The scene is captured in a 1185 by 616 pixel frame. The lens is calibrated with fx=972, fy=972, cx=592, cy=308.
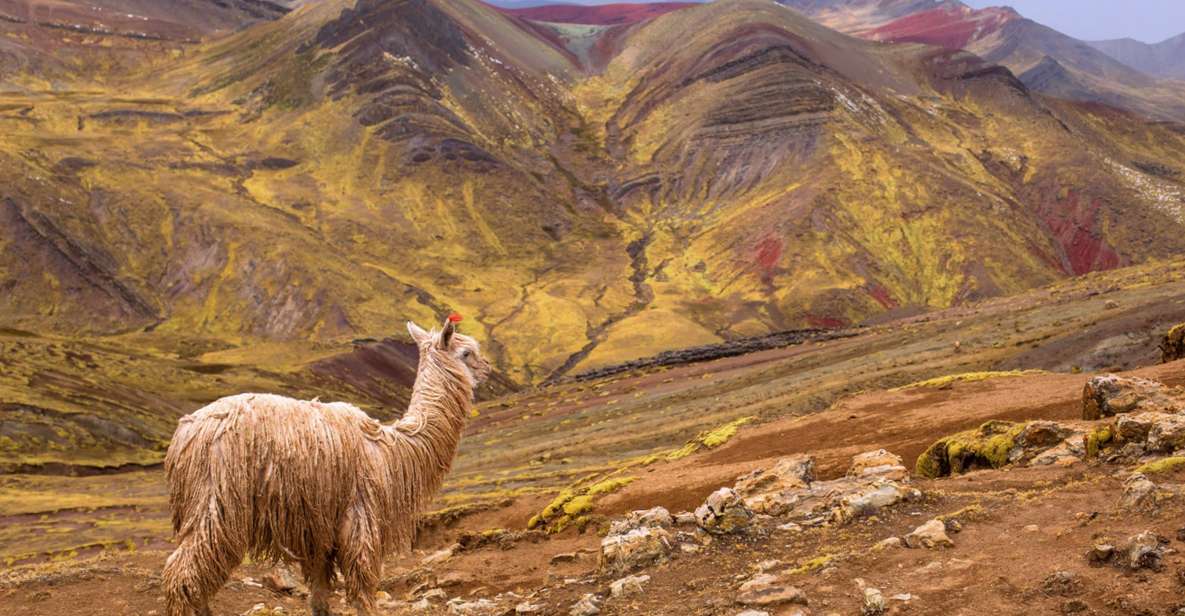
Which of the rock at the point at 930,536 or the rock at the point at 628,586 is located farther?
the rock at the point at 628,586

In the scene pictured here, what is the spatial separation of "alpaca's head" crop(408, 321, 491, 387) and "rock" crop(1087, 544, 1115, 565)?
22.1 ft

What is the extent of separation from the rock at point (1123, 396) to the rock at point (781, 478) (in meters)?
5.31

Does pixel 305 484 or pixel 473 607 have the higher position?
pixel 305 484

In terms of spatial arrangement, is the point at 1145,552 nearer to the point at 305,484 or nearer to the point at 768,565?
the point at 768,565

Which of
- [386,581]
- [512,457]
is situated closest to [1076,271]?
[512,457]

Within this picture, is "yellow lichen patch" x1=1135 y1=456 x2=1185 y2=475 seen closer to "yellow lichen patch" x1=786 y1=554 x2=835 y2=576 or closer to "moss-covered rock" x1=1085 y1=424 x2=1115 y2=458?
"moss-covered rock" x1=1085 y1=424 x2=1115 y2=458

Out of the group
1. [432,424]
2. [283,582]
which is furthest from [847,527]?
[283,582]

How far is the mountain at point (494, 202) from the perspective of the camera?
383 ft

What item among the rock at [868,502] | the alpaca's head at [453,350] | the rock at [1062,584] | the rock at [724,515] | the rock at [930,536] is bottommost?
the rock at [724,515]

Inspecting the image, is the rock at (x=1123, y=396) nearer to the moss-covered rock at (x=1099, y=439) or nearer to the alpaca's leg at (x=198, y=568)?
the moss-covered rock at (x=1099, y=439)

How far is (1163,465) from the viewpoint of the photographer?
1237 cm

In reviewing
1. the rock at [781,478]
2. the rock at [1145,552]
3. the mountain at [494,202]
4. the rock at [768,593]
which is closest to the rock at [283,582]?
the rock at [781,478]

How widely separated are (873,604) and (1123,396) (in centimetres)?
1006

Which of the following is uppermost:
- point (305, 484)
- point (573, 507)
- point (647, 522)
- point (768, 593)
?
point (305, 484)
